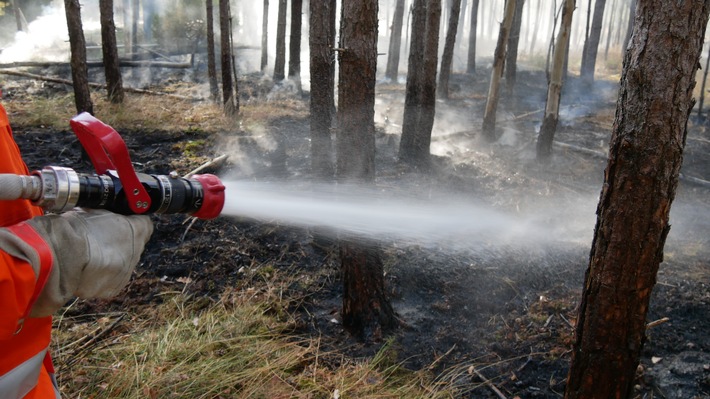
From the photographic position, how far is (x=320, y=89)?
7.12 metres

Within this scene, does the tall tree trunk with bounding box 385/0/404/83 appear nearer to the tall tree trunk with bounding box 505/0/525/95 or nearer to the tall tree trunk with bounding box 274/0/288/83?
the tall tree trunk with bounding box 505/0/525/95

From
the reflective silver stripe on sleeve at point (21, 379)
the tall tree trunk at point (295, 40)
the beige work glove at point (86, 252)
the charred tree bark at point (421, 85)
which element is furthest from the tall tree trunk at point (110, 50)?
the reflective silver stripe on sleeve at point (21, 379)

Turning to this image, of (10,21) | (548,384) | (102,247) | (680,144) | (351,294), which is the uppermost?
(10,21)

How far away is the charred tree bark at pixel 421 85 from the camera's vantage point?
9125 mm

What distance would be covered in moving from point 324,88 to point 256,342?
4.30 meters

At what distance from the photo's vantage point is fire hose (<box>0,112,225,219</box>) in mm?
1578

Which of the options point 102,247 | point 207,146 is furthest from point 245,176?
point 102,247

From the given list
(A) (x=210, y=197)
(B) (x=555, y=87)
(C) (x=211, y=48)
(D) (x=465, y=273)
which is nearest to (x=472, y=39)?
(C) (x=211, y=48)

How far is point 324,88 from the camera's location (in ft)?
23.4

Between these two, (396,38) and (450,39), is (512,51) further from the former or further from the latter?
(396,38)

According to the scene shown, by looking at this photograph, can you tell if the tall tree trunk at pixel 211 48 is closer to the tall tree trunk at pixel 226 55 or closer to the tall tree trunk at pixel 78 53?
the tall tree trunk at pixel 226 55

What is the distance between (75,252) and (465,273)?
4390 millimetres

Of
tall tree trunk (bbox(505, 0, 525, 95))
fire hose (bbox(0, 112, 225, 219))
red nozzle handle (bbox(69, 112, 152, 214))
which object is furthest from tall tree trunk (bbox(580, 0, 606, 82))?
red nozzle handle (bbox(69, 112, 152, 214))

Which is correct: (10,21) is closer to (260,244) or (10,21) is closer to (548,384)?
(260,244)
